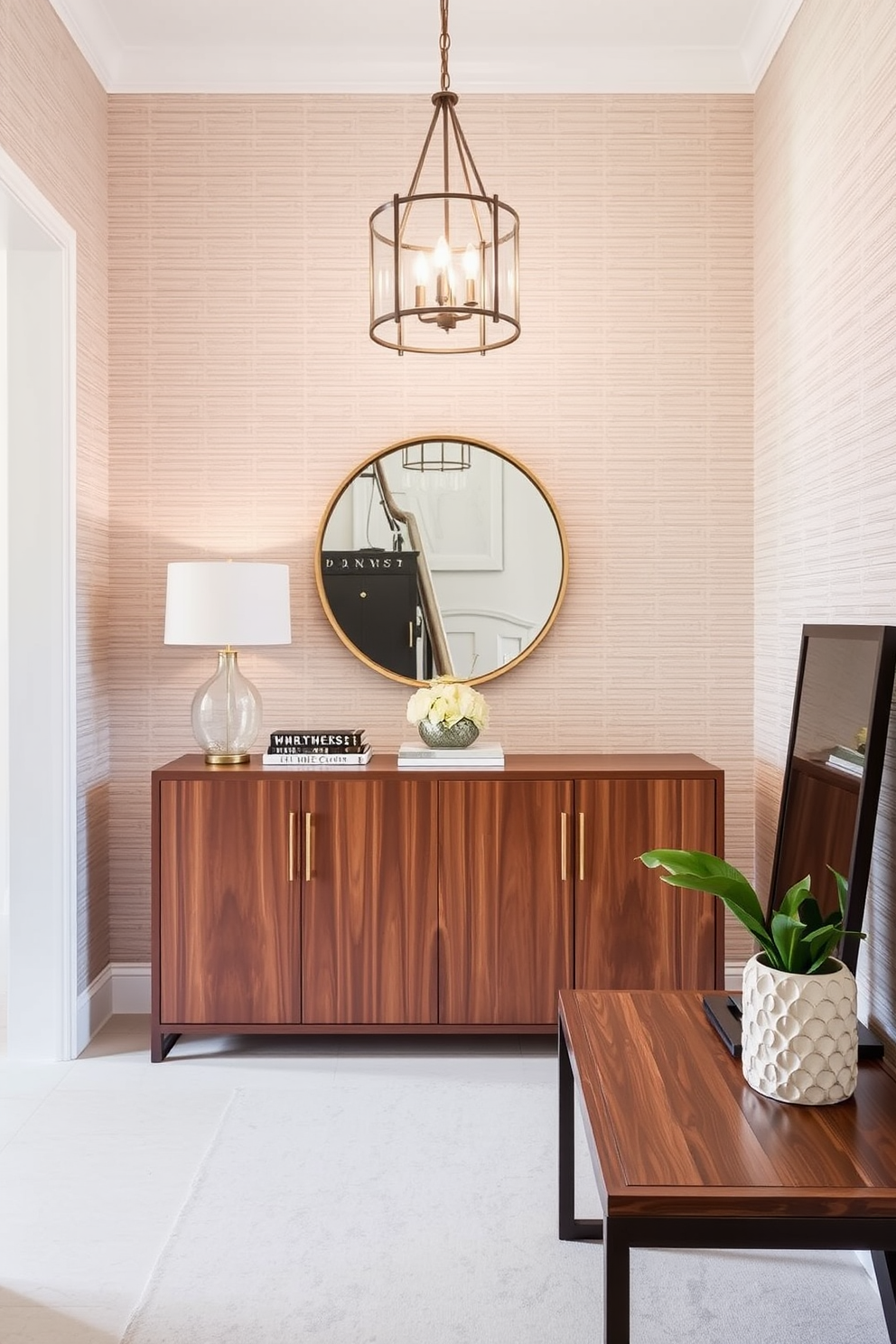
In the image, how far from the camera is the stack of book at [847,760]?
2086 millimetres

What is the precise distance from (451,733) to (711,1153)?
5.68ft

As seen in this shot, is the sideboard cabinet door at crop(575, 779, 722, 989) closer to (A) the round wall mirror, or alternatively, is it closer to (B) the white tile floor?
(B) the white tile floor

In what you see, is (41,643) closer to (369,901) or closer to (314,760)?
(314,760)

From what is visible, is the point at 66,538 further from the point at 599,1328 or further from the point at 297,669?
the point at 599,1328

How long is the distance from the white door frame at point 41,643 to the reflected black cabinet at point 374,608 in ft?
2.56

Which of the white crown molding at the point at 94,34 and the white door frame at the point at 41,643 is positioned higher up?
the white crown molding at the point at 94,34

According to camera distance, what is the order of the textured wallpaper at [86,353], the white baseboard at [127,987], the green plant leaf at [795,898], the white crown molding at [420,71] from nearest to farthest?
the green plant leaf at [795,898]
the textured wallpaper at [86,353]
the white crown molding at [420,71]
the white baseboard at [127,987]

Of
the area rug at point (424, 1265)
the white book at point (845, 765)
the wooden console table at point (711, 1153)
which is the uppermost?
the white book at point (845, 765)

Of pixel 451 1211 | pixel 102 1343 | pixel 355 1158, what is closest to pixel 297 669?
pixel 355 1158

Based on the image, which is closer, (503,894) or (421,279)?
(421,279)

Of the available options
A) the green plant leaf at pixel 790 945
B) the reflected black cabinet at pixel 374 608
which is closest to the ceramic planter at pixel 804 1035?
the green plant leaf at pixel 790 945

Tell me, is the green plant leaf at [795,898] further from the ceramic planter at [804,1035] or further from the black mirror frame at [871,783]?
the black mirror frame at [871,783]

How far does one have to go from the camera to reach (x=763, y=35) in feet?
10.0

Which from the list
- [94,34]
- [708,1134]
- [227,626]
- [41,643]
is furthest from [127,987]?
[94,34]
